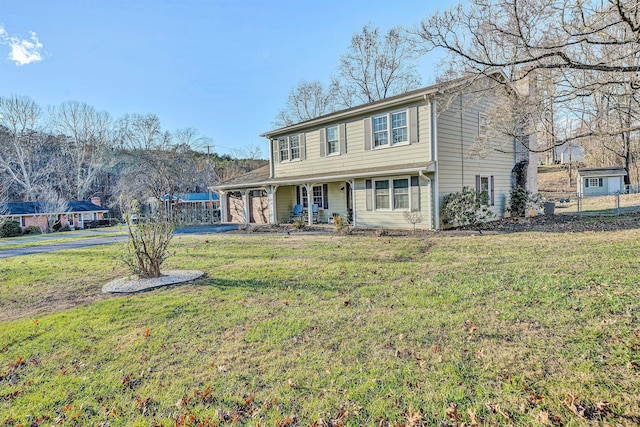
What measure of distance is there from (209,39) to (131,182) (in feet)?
69.4

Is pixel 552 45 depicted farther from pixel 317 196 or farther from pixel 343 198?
pixel 317 196

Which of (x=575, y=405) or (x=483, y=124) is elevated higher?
(x=483, y=124)

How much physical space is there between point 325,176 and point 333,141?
1865 millimetres

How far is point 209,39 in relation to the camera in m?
16.0

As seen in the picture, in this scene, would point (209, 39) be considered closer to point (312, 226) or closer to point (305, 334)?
point (312, 226)

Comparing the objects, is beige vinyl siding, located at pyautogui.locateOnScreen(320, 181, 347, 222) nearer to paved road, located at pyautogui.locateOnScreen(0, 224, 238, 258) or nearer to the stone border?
paved road, located at pyautogui.locateOnScreen(0, 224, 238, 258)

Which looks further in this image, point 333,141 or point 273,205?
point 273,205

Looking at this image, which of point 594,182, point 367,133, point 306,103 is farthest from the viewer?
point 594,182

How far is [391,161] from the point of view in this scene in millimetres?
13891

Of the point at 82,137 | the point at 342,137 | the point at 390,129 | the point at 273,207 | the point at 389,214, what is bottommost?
the point at 389,214

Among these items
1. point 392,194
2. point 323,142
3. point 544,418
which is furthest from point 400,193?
point 544,418

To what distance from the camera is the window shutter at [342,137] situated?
51.2ft

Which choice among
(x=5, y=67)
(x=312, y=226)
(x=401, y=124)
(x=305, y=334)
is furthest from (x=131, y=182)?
(x=305, y=334)

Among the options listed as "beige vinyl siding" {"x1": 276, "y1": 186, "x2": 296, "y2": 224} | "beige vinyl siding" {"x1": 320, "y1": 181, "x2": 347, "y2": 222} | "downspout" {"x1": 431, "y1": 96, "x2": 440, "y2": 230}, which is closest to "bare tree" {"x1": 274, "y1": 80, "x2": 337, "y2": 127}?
"beige vinyl siding" {"x1": 276, "y1": 186, "x2": 296, "y2": 224}
